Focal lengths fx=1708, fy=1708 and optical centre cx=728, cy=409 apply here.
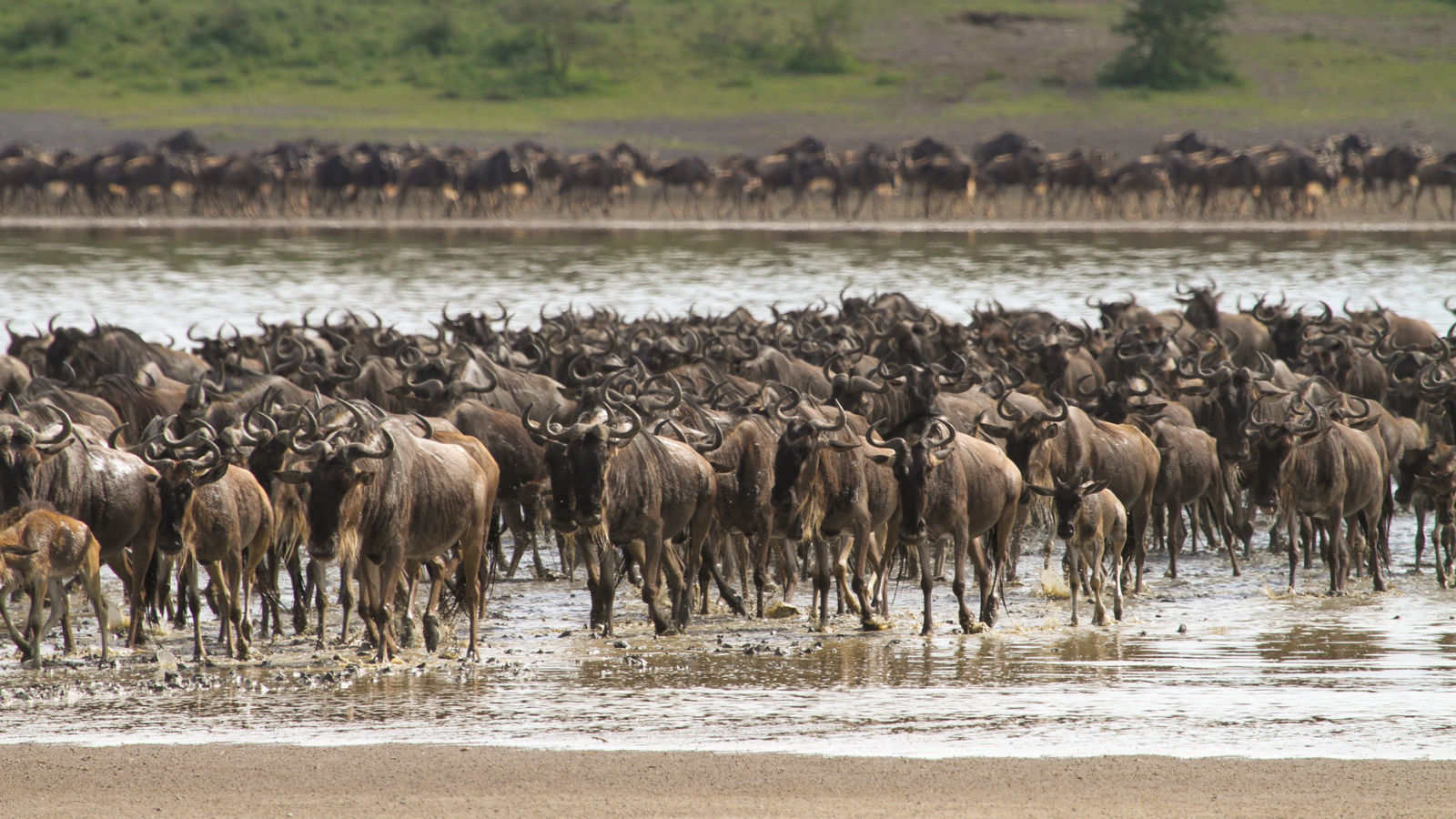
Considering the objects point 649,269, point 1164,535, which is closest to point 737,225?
point 649,269

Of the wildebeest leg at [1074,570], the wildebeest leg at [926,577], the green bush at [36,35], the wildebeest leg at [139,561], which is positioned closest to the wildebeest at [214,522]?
the wildebeest leg at [139,561]

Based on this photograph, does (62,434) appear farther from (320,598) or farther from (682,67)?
(682,67)

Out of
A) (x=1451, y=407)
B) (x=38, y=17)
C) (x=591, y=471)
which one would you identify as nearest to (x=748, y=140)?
(x=38, y=17)

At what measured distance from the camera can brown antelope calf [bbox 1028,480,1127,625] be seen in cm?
910

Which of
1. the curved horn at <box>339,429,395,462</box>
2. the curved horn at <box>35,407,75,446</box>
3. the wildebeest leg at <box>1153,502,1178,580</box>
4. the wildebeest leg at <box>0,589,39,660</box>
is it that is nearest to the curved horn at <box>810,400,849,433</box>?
the curved horn at <box>339,429,395,462</box>

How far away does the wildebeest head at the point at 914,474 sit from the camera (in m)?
8.85

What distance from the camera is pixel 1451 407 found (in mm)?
12461

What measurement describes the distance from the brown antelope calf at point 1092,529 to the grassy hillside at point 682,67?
43.7 metres

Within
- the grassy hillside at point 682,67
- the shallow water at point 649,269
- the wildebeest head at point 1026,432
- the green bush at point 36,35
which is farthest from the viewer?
the green bush at point 36,35

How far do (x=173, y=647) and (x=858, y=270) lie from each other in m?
26.4

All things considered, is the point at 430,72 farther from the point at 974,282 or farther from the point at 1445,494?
the point at 1445,494

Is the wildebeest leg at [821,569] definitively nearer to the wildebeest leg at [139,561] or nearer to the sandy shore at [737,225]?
the wildebeest leg at [139,561]

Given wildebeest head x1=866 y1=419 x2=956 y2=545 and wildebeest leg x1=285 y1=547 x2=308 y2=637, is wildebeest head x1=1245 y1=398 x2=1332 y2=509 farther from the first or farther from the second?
wildebeest leg x1=285 y1=547 x2=308 y2=637

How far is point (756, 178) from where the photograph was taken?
149 ft
